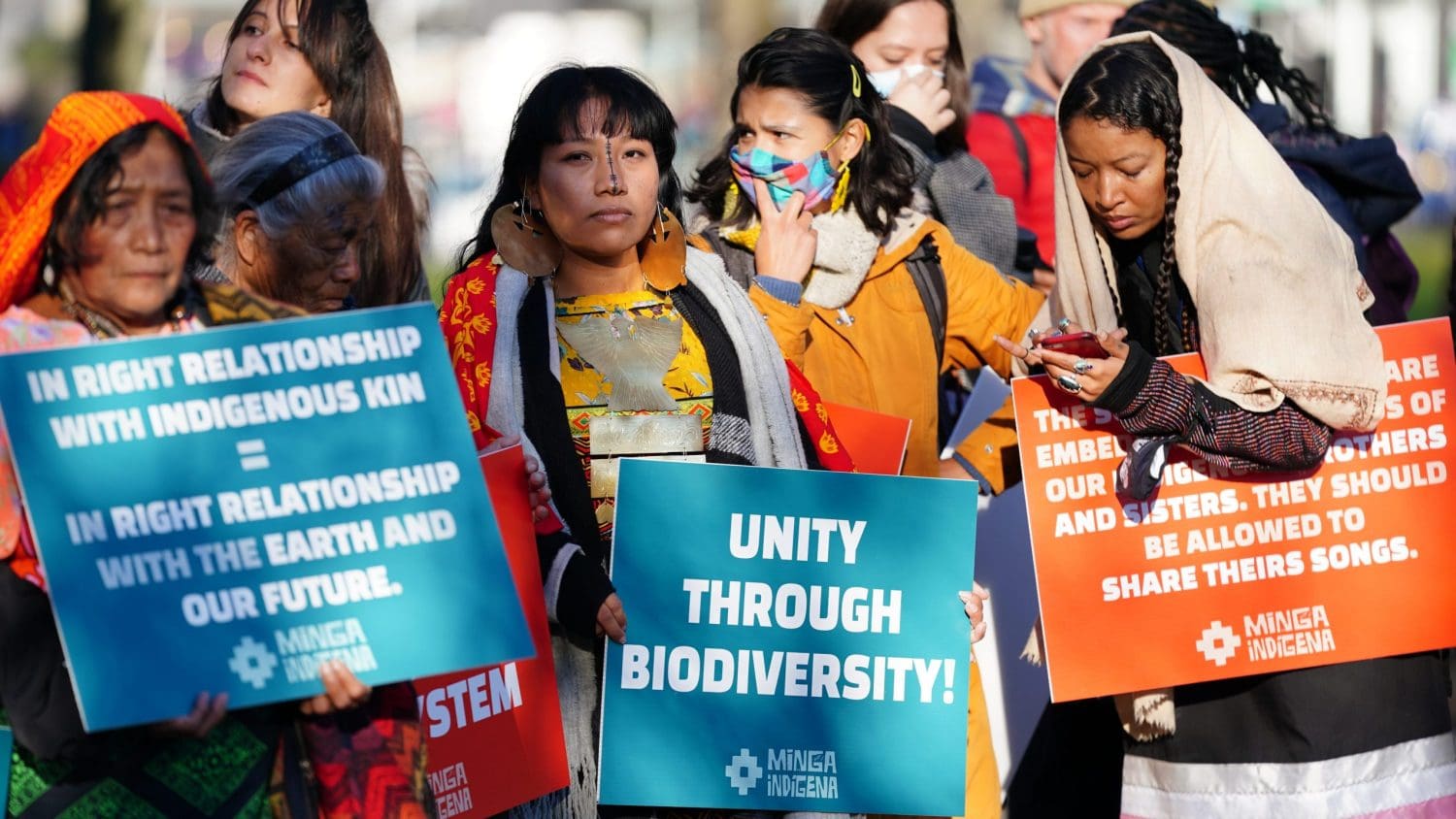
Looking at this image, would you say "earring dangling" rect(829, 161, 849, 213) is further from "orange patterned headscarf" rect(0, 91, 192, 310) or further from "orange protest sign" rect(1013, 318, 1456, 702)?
"orange patterned headscarf" rect(0, 91, 192, 310)

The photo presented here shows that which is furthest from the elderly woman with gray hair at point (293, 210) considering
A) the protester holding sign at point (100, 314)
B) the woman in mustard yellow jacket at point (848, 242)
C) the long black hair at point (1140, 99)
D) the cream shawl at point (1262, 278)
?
the cream shawl at point (1262, 278)

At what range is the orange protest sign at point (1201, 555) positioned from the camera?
4.37 metres

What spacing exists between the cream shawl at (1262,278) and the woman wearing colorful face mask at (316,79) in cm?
188

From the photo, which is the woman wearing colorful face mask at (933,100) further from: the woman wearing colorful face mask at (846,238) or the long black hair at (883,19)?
the woman wearing colorful face mask at (846,238)

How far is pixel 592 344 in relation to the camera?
13.8ft

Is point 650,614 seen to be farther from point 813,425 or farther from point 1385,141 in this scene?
point 1385,141

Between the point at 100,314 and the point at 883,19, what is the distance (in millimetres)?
3371

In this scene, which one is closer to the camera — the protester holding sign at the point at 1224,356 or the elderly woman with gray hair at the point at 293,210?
the elderly woman with gray hair at the point at 293,210

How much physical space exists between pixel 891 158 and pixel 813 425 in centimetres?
108

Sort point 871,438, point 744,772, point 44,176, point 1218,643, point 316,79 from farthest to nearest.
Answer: point 316,79 < point 871,438 < point 1218,643 < point 744,772 < point 44,176

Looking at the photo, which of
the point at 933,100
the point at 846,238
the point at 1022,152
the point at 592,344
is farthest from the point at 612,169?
the point at 1022,152

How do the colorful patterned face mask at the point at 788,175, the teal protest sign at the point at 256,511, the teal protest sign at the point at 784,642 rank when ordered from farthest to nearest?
A: the colorful patterned face mask at the point at 788,175 → the teal protest sign at the point at 784,642 → the teal protest sign at the point at 256,511

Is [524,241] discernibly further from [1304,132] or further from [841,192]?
[1304,132]

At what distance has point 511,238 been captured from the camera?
4254 millimetres
